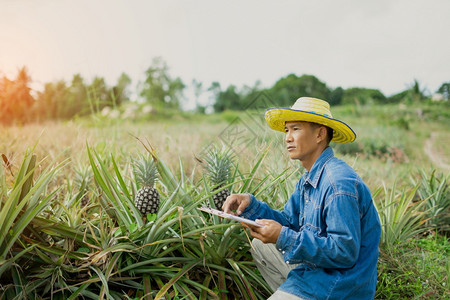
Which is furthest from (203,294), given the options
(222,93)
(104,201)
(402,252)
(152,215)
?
(222,93)

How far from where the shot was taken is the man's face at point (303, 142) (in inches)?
88.0

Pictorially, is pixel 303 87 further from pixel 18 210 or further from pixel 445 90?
pixel 18 210

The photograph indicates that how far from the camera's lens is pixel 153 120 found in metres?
17.0

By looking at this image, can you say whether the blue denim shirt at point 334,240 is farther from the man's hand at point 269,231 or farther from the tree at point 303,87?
the tree at point 303,87

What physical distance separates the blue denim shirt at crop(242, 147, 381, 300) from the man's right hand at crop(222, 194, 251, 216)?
385mm

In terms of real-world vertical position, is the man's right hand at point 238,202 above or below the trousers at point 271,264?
above

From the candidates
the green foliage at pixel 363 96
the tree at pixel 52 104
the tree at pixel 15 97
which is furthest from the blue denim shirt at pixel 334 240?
the green foliage at pixel 363 96

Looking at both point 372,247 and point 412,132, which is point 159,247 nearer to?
point 372,247

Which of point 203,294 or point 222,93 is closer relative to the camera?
point 203,294

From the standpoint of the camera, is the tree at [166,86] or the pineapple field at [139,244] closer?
the pineapple field at [139,244]

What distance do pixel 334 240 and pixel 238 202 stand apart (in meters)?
0.71

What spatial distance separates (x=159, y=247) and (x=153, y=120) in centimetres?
1480

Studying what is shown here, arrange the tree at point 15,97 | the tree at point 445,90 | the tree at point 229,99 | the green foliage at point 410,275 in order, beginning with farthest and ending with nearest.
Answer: the tree at point 229,99, the tree at point 445,90, the tree at point 15,97, the green foliage at point 410,275

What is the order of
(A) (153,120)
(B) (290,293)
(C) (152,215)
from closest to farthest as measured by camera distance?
1. (B) (290,293)
2. (C) (152,215)
3. (A) (153,120)
